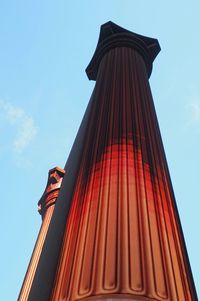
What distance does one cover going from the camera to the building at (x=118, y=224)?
6.35m

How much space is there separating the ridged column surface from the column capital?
28.5 feet

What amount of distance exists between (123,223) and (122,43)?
47.8 feet

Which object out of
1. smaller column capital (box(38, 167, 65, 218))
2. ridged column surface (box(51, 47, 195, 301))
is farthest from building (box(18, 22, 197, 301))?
smaller column capital (box(38, 167, 65, 218))

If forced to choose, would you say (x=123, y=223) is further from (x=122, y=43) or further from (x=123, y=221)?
(x=122, y=43)

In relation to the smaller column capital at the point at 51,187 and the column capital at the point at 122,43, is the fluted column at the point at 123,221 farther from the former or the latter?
the smaller column capital at the point at 51,187

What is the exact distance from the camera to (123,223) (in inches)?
290

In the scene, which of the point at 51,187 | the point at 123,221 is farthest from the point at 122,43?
the point at 123,221

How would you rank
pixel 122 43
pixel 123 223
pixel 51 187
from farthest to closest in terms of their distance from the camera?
pixel 51 187 < pixel 122 43 < pixel 123 223

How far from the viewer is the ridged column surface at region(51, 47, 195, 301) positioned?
6.31m

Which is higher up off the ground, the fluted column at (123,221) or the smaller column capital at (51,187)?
the smaller column capital at (51,187)

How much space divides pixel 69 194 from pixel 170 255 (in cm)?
444

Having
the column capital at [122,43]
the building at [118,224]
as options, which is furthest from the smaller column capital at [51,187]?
the building at [118,224]

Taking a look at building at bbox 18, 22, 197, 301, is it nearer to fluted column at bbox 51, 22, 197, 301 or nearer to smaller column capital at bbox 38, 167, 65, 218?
fluted column at bbox 51, 22, 197, 301

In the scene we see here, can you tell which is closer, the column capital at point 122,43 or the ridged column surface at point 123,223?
the ridged column surface at point 123,223
